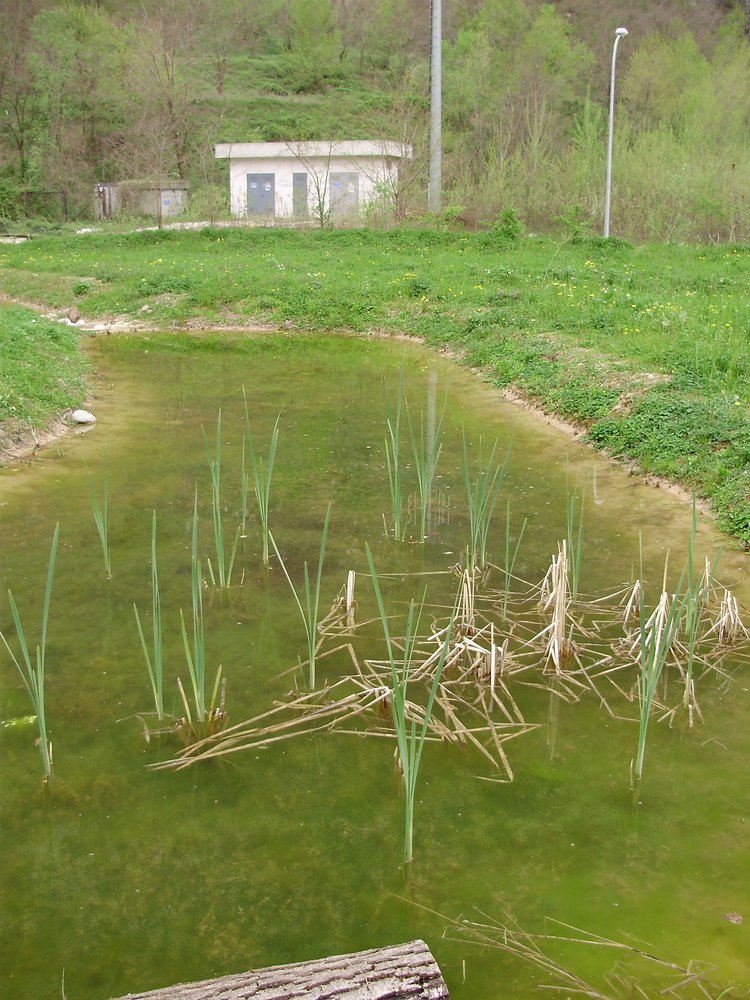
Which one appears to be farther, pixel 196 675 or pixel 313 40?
pixel 313 40

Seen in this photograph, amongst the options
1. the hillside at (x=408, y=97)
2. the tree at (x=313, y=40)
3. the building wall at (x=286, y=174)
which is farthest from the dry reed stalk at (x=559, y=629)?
the tree at (x=313, y=40)

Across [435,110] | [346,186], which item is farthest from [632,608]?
[346,186]

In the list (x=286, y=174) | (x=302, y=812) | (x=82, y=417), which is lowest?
(x=302, y=812)

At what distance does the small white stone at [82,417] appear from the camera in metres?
8.27

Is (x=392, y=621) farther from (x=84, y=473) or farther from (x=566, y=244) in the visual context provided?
(x=566, y=244)

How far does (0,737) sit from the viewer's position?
3723mm

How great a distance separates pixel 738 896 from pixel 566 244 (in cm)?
1672

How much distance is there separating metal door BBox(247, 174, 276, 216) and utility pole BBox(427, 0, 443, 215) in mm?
8503

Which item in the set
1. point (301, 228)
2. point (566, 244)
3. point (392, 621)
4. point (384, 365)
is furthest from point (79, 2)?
point (392, 621)

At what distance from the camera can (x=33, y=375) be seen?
8.51 m

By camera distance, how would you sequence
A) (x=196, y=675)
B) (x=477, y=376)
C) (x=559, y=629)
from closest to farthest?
1. (x=196, y=675)
2. (x=559, y=629)
3. (x=477, y=376)

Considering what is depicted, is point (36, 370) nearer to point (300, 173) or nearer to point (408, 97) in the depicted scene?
point (300, 173)

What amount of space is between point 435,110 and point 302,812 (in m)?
20.7

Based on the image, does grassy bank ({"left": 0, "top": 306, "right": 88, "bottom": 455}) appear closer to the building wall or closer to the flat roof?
the flat roof
